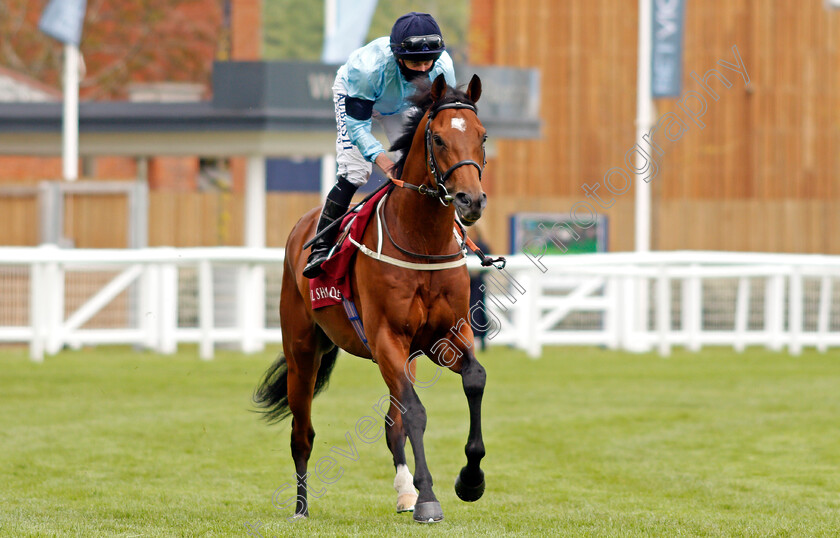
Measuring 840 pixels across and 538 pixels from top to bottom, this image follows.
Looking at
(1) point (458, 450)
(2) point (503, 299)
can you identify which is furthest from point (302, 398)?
(2) point (503, 299)

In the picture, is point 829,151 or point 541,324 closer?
point 541,324

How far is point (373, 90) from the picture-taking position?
18.7ft

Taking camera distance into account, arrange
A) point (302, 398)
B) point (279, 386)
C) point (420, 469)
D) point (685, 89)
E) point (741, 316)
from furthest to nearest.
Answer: point (685, 89) < point (741, 316) < point (279, 386) < point (302, 398) < point (420, 469)

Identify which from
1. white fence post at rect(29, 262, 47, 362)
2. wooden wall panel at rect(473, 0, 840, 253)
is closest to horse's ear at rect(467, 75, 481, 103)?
white fence post at rect(29, 262, 47, 362)

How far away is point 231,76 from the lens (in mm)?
17016

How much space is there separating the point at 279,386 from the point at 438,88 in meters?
2.18

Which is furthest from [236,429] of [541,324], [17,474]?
[541,324]

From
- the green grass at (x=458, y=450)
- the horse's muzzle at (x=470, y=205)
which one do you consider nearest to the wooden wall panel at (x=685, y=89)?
the green grass at (x=458, y=450)

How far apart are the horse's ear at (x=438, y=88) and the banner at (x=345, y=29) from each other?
11.6 metres

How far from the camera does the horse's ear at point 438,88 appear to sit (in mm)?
5184

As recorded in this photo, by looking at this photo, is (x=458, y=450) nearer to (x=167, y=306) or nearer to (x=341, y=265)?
(x=341, y=265)

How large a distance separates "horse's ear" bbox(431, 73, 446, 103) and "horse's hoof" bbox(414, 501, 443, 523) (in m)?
1.69

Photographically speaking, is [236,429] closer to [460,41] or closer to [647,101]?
[647,101]

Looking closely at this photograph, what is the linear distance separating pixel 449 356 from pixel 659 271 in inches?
370
